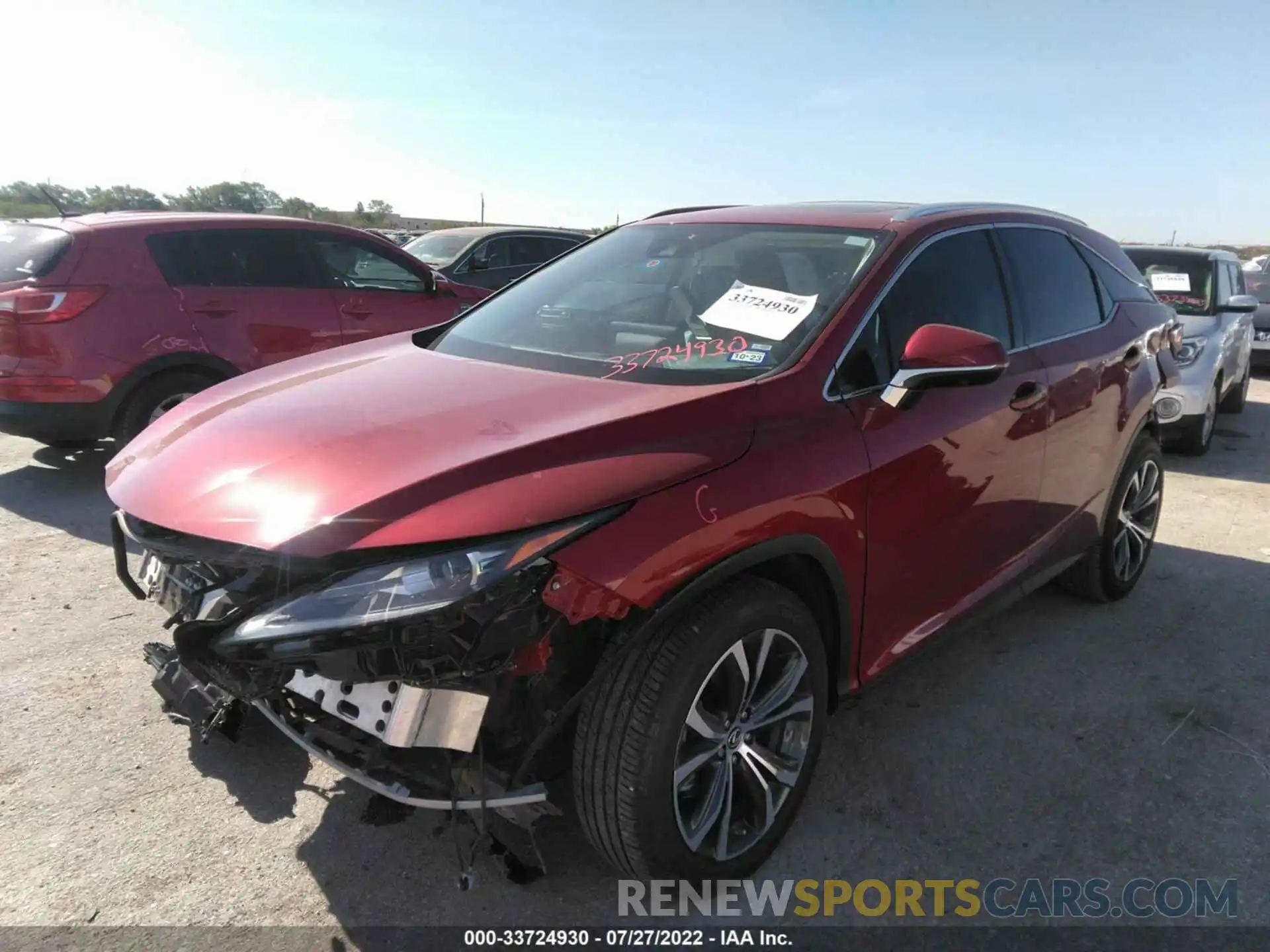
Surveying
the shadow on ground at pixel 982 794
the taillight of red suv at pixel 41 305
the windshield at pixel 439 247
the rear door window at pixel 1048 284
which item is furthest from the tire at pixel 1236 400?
the taillight of red suv at pixel 41 305

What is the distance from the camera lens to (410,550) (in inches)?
71.1

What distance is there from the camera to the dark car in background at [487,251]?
10.9m

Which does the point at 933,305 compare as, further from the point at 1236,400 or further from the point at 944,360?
the point at 1236,400

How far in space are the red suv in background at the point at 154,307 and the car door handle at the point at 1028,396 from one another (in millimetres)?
4931

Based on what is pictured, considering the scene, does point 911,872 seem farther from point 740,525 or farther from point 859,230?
point 859,230

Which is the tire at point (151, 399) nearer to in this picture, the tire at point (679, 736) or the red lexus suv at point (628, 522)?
the red lexus suv at point (628, 522)

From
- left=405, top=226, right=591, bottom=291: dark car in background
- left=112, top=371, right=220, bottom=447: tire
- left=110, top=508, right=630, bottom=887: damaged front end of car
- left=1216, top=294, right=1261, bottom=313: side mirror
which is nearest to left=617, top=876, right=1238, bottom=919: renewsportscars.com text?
left=110, top=508, right=630, bottom=887: damaged front end of car

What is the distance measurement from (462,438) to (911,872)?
67.4 inches

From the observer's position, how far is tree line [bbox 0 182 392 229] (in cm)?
768

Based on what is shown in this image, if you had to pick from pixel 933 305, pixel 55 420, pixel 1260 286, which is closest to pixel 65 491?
pixel 55 420

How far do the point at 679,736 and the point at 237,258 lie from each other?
548 cm

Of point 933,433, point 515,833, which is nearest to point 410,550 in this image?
point 515,833

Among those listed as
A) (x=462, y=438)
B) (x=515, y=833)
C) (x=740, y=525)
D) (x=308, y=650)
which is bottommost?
(x=515, y=833)

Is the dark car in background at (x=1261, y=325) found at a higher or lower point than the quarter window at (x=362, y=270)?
lower
